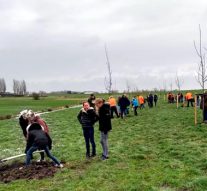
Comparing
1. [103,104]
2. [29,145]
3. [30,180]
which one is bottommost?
[30,180]

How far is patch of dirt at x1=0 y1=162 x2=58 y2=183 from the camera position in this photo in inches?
377

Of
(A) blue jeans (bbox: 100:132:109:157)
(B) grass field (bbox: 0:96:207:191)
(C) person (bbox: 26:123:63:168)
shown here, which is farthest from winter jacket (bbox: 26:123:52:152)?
(A) blue jeans (bbox: 100:132:109:157)

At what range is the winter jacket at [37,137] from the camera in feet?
33.2

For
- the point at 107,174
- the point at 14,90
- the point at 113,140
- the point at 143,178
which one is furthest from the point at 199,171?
the point at 14,90

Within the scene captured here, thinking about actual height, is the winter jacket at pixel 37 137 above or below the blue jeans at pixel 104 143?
above

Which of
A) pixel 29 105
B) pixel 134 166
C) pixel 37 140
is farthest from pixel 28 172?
pixel 29 105

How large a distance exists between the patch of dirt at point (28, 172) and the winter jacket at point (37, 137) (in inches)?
24.4

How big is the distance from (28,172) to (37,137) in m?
0.95

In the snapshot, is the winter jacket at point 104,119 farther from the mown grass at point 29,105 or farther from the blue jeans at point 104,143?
the mown grass at point 29,105

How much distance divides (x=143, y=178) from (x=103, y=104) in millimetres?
3339

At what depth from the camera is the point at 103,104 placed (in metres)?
11.5

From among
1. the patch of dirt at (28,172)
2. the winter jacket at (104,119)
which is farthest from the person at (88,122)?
the patch of dirt at (28,172)

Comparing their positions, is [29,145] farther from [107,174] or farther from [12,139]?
[12,139]

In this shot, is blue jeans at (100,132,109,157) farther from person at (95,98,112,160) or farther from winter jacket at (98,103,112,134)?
winter jacket at (98,103,112,134)
